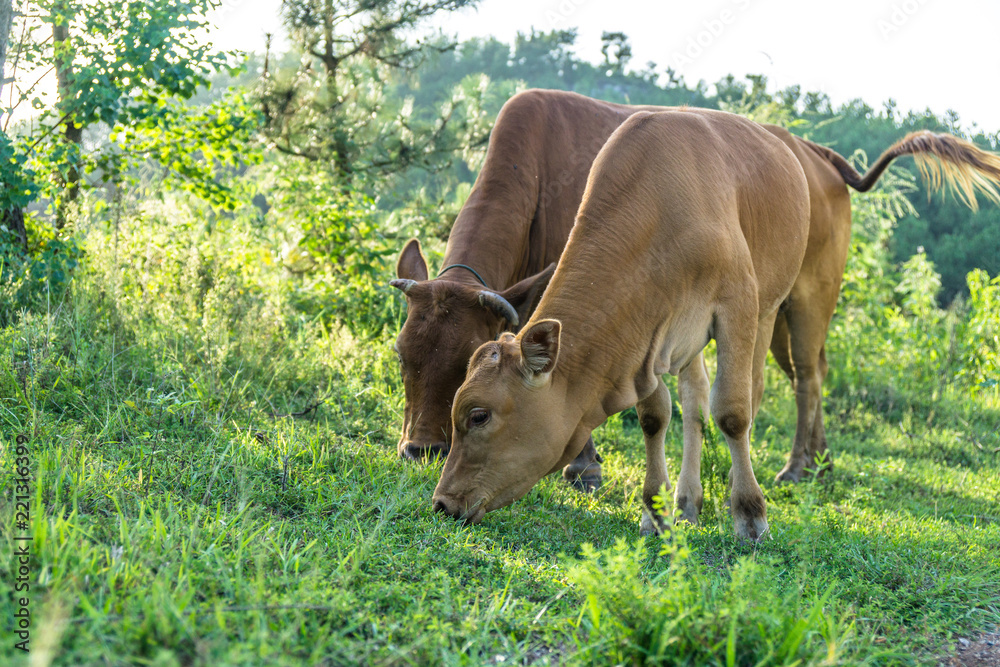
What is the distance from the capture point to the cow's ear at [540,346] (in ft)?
10.0

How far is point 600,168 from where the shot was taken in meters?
3.64

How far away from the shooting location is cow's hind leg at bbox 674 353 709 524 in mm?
4230

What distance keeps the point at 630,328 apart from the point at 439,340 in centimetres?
113

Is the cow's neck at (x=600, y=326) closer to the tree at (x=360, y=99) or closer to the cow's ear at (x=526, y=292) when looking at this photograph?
the cow's ear at (x=526, y=292)

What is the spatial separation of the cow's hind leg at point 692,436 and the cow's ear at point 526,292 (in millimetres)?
975

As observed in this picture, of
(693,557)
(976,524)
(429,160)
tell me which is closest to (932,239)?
(429,160)

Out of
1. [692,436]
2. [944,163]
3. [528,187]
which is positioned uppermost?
[944,163]

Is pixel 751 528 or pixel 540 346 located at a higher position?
pixel 540 346

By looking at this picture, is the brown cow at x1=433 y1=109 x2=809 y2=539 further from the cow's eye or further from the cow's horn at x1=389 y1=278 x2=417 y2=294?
the cow's horn at x1=389 y1=278 x2=417 y2=294

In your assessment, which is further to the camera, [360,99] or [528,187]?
[360,99]

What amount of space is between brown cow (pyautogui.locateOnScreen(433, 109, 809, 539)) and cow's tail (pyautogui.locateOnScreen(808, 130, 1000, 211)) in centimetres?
249

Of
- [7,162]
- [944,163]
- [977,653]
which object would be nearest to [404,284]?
[7,162]

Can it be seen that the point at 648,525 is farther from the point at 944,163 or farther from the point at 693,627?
the point at 944,163

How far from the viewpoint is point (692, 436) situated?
445cm
